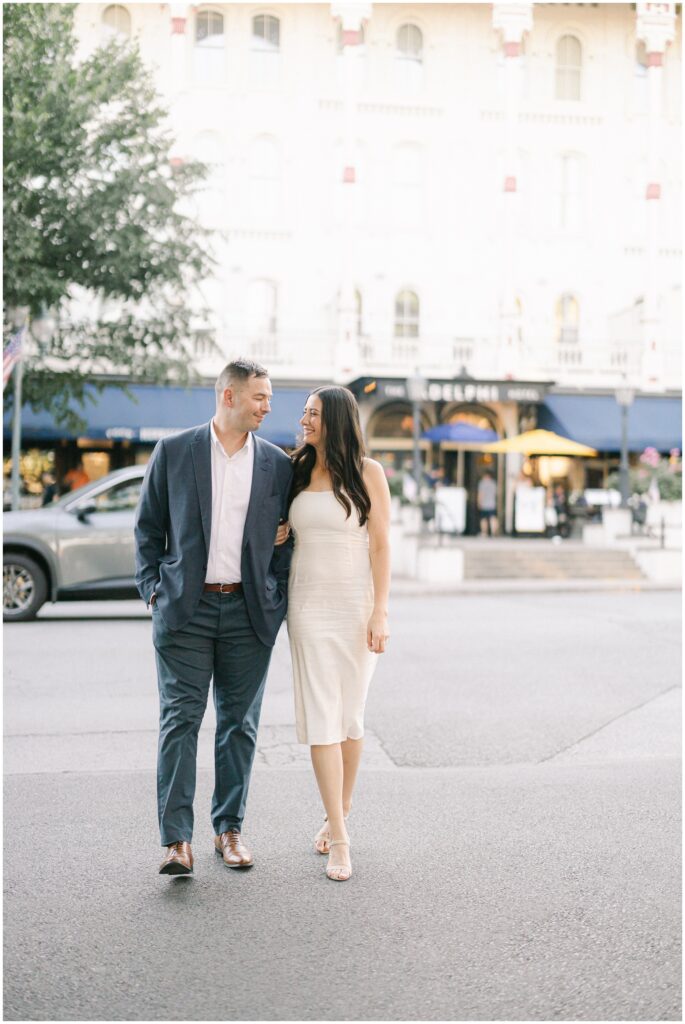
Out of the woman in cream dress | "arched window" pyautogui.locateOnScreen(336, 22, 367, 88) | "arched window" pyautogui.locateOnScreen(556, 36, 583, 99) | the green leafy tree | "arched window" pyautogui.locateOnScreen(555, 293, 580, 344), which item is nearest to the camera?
the woman in cream dress

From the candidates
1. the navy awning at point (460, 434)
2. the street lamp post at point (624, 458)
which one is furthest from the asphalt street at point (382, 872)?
the navy awning at point (460, 434)

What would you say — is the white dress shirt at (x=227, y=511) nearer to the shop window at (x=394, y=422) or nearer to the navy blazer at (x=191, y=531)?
the navy blazer at (x=191, y=531)

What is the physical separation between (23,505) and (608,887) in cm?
2122

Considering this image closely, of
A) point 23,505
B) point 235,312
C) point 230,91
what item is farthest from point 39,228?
point 230,91

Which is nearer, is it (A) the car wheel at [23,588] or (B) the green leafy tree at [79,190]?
(A) the car wheel at [23,588]

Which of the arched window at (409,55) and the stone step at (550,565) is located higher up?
the arched window at (409,55)

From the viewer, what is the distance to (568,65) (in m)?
30.2

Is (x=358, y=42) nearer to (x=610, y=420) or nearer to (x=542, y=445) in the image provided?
(x=610, y=420)

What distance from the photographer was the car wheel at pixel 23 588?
12.2 meters

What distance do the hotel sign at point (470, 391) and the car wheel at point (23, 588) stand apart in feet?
48.4

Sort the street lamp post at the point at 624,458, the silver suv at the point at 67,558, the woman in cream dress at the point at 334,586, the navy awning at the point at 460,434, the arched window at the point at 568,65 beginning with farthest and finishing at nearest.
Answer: the arched window at the point at 568,65 → the navy awning at the point at 460,434 → the street lamp post at the point at 624,458 → the silver suv at the point at 67,558 → the woman in cream dress at the point at 334,586

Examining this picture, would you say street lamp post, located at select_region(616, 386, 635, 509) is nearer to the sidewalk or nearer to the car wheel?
the sidewalk

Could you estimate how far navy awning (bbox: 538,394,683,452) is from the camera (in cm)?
2670

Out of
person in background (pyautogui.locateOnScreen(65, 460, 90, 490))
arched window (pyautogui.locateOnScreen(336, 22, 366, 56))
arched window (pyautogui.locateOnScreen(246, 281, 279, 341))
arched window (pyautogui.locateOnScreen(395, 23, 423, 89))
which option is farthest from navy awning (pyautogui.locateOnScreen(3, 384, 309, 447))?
arched window (pyautogui.locateOnScreen(395, 23, 423, 89))
